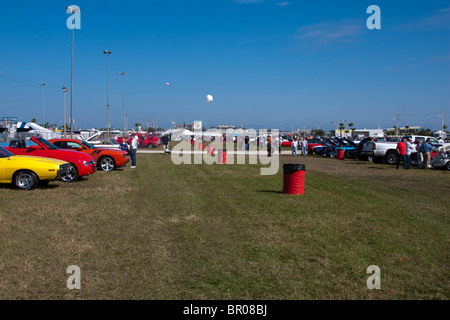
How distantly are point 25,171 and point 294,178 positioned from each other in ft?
27.4

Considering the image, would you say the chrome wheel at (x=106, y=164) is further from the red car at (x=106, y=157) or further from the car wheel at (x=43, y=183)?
the car wheel at (x=43, y=183)

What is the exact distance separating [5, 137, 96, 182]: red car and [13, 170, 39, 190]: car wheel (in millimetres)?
1791

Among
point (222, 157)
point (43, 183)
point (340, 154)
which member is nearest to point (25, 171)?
point (43, 183)

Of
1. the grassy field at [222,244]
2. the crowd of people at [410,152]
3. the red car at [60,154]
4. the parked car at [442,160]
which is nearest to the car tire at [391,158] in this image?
the crowd of people at [410,152]

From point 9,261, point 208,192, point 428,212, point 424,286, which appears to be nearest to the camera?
point 424,286

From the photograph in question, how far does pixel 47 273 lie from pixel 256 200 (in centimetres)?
687

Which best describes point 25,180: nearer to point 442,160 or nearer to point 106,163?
A: point 106,163

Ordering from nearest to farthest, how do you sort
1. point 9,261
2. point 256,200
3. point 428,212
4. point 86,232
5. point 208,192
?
point 9,261 < point 86,232 < point 428,212 < point 256,200 < point 208,192

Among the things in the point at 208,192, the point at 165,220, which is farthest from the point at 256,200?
the point at 165,220

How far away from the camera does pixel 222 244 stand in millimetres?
6930

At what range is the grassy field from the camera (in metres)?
4.99
